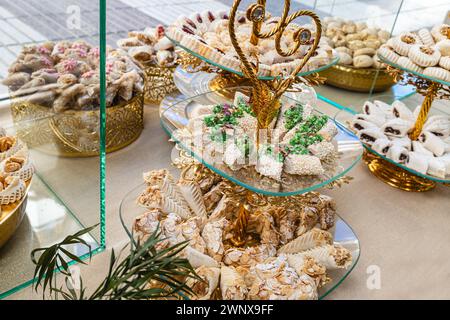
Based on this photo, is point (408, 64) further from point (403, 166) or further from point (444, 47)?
point (403, 166)

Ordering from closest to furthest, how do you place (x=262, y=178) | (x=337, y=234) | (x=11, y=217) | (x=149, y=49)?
1. (x=262, y=178)
2. (x=11, y=217)
3. (x=337, y=234)
4. (x=149, y=49)

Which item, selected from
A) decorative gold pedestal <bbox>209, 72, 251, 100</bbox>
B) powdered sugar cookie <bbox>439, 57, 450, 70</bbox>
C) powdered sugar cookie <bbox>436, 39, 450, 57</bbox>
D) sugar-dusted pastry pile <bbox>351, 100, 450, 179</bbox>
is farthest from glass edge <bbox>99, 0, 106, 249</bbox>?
powdered sugar cookie <bbox>436, 39, 450, 57</bbox>

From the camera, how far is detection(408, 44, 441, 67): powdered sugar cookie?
212cm

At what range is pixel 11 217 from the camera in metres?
1.50

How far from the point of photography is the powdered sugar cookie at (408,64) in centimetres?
215

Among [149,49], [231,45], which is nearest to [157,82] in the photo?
[149,49]

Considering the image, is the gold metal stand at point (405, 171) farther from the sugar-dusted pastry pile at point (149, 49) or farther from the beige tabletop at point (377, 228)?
the sugar-dusted pastry pile at point (149, 49)

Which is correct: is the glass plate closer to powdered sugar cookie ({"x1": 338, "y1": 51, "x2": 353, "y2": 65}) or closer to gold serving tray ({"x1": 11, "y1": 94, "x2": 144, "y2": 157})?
gold serving tray ({"x1": 11, "y1": 94, "x2": 144, "y2": 157})

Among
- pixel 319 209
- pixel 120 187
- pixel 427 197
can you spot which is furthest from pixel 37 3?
pixel 427 197

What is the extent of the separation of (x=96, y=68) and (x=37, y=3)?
24cm

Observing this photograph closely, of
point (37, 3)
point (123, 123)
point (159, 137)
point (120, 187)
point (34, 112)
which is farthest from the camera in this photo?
point (159, 137)

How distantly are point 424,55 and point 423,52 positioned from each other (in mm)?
41

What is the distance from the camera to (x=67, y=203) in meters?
1.67
